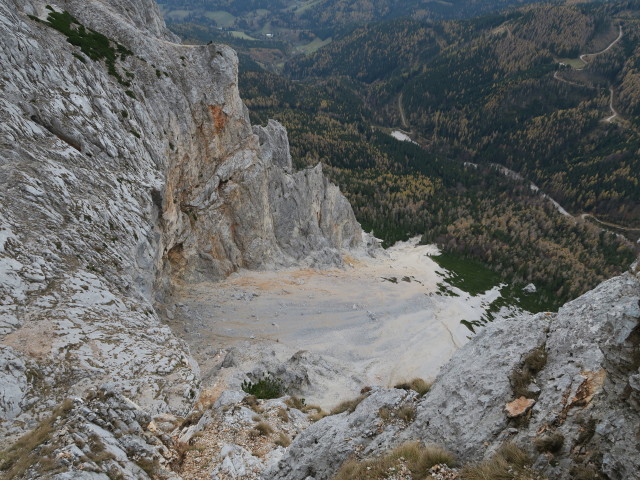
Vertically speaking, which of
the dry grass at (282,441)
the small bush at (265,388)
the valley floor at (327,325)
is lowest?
the dry grass at (282,441)

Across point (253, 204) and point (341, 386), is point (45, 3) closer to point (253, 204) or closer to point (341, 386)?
point (253, 204)

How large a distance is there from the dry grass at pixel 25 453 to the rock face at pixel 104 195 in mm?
2321

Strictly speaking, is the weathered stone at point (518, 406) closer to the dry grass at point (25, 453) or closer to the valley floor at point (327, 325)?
the dry grass at point (25, 453)

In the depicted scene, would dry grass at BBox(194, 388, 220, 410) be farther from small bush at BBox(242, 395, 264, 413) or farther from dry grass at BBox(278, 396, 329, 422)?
dry grass at BBox(278, 396, 329, 422)

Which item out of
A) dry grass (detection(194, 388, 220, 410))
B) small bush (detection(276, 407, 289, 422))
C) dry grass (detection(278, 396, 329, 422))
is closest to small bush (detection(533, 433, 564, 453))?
small bush (detection(276, 407, 289, 422))

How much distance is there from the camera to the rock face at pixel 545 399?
7133 mm

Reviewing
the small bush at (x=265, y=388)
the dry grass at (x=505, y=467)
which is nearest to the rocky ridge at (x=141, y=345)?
the dry grass at (x=505, y=467)

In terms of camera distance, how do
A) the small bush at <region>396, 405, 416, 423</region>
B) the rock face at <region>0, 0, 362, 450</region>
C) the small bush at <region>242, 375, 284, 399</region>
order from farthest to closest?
1. the small bush at <region>242, 375, 284, 399</region>
2. the rock face at <region>0, 0, 362, 450</region>
3. the small bush at <region>396, 405, 416, 423</region>

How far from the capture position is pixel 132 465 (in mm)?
12305

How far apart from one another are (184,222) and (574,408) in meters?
42.1

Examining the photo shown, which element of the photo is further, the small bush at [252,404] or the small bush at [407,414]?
the small bush at [252,404]

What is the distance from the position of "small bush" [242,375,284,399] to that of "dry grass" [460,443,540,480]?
61.2 feet

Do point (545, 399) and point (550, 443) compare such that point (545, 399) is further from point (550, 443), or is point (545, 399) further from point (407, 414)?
point (407, 414)

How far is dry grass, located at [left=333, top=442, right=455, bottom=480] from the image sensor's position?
377 inches
